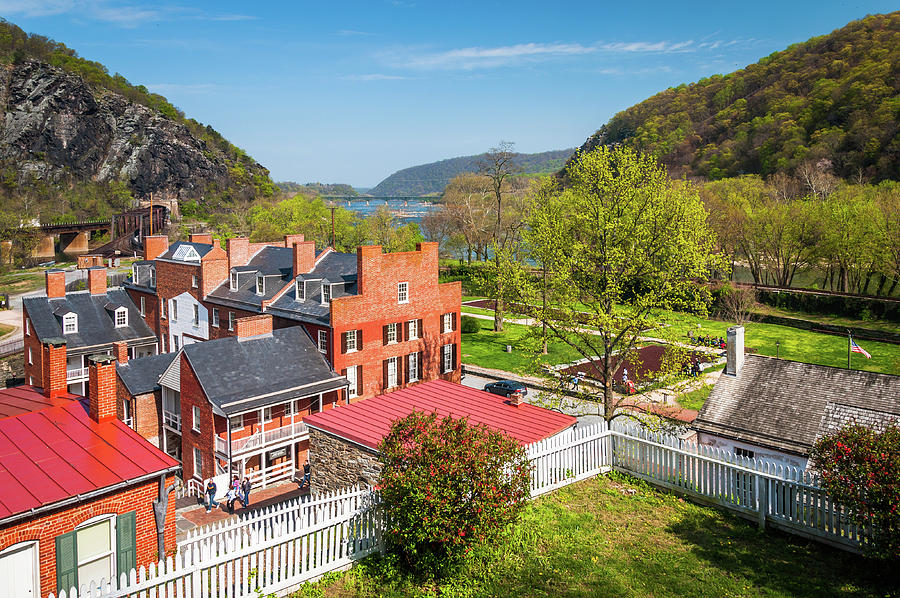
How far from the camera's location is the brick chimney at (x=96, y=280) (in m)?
43.2

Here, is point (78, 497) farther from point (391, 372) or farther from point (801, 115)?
point (801, 115)

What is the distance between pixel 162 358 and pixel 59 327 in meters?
13.9

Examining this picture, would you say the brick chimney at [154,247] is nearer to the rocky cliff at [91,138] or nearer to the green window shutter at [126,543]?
the green window shutter at [126,543]

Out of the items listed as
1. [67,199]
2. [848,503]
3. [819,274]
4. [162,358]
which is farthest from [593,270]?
[67,199]

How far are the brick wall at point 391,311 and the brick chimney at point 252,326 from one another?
3.05 meters

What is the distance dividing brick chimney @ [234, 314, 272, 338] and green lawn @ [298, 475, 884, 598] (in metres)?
18.3

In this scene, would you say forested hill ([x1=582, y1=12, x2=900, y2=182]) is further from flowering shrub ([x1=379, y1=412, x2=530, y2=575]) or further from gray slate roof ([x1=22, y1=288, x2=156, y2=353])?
flowering shrub ([x1=379, y1=412, x2=530, y2=575])

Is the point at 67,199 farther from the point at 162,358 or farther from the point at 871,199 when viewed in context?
the point at 871,199

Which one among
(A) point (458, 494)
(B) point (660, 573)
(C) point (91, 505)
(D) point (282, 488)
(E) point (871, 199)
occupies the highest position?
(E) point (871, 199)

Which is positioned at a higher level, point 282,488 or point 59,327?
point 59,327

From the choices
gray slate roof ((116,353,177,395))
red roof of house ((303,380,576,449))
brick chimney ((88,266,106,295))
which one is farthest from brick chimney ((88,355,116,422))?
brick chimney ((88,266,106,295))

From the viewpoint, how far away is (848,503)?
1138cm

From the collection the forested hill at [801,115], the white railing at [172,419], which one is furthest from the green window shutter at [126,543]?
the forested hill at [801,115]

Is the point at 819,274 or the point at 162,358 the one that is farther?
the point at 819,274
